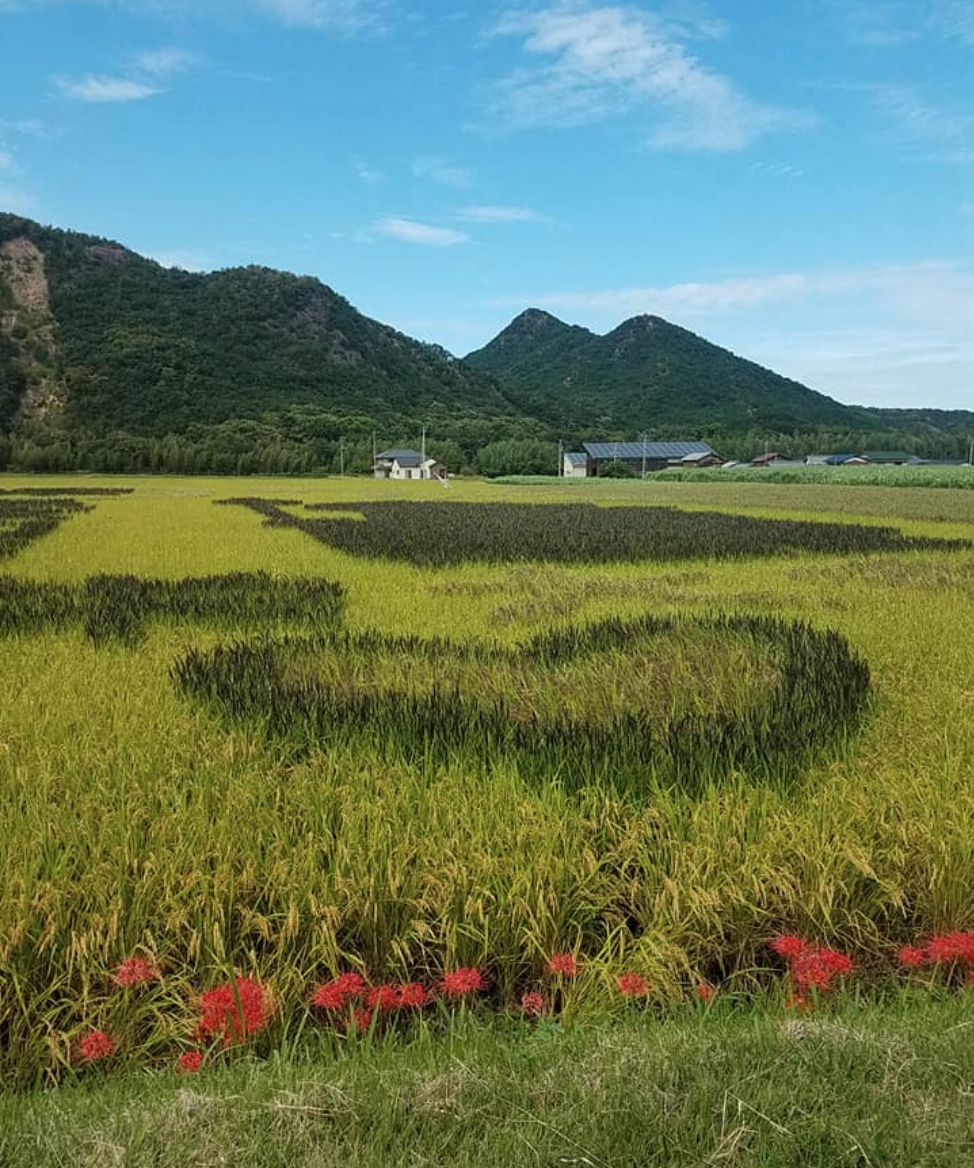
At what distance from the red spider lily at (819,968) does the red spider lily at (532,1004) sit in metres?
0.72

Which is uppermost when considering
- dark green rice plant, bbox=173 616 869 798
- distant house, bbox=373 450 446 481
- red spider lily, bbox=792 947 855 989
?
distant house, bbox=373 450 446 481

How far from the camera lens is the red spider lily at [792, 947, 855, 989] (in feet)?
7.09

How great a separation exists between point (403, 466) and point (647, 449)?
31770 mm

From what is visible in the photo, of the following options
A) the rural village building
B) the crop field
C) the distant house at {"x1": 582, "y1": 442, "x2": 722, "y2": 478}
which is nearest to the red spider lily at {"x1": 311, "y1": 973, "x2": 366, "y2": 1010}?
the crop field

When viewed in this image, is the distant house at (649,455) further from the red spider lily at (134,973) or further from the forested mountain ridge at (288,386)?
the red spider lily at (134,973)

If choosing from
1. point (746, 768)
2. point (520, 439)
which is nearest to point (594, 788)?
point (746, 768)

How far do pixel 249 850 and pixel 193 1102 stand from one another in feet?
3.43

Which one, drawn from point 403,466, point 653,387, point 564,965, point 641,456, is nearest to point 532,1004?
point 564,965

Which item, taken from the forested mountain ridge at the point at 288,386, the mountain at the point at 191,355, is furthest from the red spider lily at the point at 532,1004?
the mountain at the point at 191,355

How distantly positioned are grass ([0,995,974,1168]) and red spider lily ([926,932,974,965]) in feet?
1.37

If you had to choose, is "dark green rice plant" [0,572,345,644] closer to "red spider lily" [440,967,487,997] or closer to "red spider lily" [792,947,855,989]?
"red spider lily" [440,967,487,997]

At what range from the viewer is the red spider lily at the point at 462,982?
2.07 metres

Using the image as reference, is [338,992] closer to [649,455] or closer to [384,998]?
[384,998]

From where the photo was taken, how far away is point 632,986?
209 centimetres
